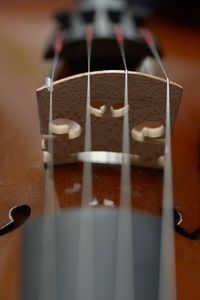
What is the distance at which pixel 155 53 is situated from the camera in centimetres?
129

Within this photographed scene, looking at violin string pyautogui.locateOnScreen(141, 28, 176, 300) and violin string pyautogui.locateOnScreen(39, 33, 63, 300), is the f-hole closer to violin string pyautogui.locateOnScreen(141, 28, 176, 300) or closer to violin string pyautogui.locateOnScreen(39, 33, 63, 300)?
violin string pyautogui.locateOnScreen(39, 33, 63, 300)

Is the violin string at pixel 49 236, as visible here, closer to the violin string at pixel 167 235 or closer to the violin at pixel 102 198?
the violin at pixel 102 198

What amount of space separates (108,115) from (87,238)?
258 mm

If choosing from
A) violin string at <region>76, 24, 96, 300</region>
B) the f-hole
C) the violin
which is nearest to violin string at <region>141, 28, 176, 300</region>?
the violin

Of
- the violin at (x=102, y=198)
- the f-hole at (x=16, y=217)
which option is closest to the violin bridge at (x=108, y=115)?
the violin at (x=102, y=198)

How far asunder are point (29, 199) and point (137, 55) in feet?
1.84

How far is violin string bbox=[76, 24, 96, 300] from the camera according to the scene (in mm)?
678

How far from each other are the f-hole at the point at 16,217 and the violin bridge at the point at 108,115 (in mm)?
136

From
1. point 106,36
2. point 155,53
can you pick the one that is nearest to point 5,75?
point 106,36

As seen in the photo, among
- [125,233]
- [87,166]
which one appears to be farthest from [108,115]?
[125,233]

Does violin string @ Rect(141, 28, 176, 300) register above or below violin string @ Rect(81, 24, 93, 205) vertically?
below

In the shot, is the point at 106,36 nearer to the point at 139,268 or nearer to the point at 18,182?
the point at 18,182

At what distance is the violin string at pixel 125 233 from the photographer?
26.8 inches

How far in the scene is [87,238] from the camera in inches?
29.3
